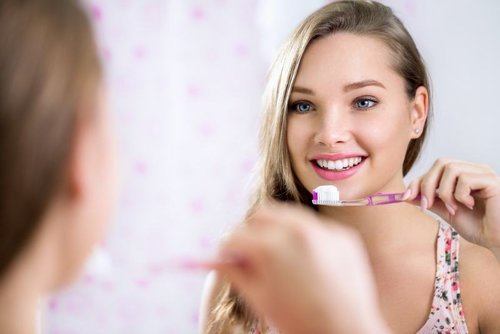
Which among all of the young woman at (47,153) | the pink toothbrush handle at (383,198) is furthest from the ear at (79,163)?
the pink toothbrush handle at (383,198)

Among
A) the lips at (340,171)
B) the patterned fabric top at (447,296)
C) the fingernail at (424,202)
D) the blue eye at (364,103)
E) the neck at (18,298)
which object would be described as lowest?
the patterned fabric top at (447,296)

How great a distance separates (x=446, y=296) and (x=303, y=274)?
79 centimetres

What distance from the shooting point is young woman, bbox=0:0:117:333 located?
384 mm

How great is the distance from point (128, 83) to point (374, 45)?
1013mm

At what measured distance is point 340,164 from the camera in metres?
1.18

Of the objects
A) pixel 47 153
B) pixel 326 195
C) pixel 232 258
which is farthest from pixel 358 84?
pixel 47 153

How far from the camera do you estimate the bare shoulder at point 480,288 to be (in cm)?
109

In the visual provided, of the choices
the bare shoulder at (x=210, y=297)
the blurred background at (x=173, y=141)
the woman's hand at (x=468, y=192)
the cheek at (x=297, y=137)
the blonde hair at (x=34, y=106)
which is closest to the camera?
the blonde hair at (x=34, y=106)

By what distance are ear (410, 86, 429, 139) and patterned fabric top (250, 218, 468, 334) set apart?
0.78 feet

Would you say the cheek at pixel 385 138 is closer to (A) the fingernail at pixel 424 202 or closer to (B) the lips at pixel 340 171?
(B) the lips at pixel 340 171

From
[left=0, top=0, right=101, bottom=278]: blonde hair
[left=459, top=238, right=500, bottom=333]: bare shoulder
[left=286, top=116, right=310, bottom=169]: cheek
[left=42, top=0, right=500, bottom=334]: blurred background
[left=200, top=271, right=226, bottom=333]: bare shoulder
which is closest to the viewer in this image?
[left=0, top=0, right=101, bottom=278]: blonde hair

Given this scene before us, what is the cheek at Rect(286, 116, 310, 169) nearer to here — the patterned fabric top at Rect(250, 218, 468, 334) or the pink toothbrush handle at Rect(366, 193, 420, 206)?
the pink toothbrush handle at Rect(366, 193, 420, 206)

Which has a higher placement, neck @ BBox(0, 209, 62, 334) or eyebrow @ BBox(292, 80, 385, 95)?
neck @ BBox(0, 209, 62, 334)

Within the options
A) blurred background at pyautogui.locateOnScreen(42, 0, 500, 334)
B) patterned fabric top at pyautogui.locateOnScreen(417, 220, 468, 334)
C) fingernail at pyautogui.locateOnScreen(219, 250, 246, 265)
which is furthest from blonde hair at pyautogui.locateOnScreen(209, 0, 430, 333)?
fingernail at pyautogui.locateOnScreen(219, 250, 246, 265)
